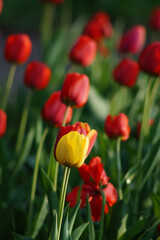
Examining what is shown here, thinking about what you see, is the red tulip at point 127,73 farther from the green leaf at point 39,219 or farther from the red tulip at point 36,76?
the green leaf at point 39,219

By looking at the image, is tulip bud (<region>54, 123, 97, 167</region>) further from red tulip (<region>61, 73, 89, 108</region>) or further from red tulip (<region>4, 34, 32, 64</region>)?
red tulip (<region>4, 34, 32, 64</region>)

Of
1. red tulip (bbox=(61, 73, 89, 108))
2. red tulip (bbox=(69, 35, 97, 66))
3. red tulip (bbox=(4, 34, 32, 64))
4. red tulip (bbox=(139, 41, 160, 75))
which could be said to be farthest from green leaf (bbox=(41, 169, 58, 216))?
red tulip (bbox=(69, 35, 97, 66))

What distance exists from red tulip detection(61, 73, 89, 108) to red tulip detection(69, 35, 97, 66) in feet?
1.74


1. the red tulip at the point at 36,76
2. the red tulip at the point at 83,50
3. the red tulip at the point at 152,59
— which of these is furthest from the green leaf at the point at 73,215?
the red tulip at the point at 83,50

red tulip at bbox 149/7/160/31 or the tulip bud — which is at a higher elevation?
red tulip at bbox 149/7/160/31

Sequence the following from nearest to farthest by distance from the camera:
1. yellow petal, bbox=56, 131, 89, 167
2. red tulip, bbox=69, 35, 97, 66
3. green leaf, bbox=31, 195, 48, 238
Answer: yellow petal, bbox=56, 131, 89, 167 → green leaf, bbox=31, 195, 48, 238 → red tulip, bbox=69, 35, 97, 66

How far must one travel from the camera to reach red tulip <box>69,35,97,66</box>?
5.40ft

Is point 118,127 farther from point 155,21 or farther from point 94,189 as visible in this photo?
point 155,21

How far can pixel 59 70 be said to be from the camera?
2.69 meters

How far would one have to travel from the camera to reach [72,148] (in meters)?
0.85

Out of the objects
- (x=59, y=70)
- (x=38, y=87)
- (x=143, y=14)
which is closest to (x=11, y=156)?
(x=38, y=87)

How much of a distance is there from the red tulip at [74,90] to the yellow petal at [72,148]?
11.2 inches

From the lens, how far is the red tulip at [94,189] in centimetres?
101

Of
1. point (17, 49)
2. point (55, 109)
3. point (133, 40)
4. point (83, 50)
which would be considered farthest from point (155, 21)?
point (55, 109)
